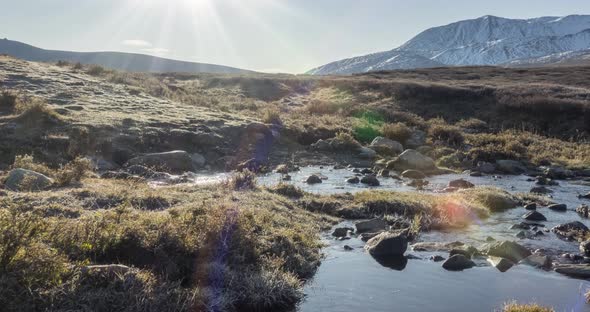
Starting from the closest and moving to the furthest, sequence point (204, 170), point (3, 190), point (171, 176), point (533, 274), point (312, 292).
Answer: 1. point (312, 292)
2. point (533, 274)
3. point (3, 190)
4. point (171, 176)
5. point (204, 170)

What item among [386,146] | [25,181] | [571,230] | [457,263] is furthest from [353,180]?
[25,181]

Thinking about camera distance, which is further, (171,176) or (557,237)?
(171,176)

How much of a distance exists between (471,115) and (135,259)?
44308mm

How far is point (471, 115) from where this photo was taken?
164 feet

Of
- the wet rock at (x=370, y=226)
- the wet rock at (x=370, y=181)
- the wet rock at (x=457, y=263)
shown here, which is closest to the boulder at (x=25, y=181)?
the wet rock at (x=370, y=226)

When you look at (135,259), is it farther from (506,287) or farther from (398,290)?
(506,287)

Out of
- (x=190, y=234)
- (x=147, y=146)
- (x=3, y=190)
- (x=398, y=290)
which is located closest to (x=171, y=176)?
(x=147, y=146)

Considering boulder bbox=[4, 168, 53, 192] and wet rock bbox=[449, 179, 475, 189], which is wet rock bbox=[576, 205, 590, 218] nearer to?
wet rock bbox=[449, 179, 475, 189]

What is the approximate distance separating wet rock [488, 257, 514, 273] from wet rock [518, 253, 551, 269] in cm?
55

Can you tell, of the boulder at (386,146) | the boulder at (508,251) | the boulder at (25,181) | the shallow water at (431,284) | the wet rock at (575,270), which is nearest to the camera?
the shallow water at (431,284)

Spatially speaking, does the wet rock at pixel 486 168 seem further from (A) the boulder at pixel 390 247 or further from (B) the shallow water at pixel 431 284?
(A) the boulder at pixel 390 247

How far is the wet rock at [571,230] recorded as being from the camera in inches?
648

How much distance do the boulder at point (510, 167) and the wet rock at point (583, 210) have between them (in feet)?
35.1

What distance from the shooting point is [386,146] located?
36.1 meters
